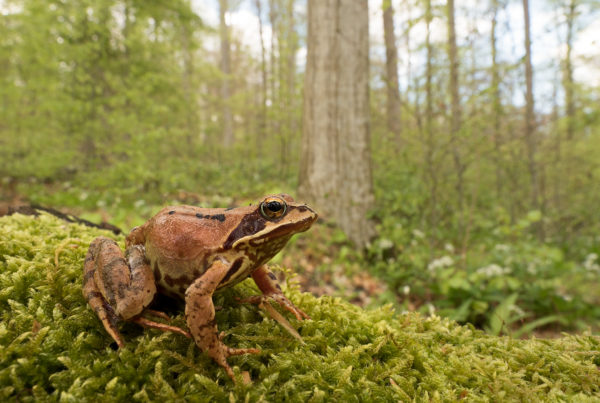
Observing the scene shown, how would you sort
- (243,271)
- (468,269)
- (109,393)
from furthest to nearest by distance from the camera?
1. (468,269)
2. (243,271)
3. (109,393)

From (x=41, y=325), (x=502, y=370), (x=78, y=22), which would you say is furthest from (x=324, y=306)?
(x=78, y=22)

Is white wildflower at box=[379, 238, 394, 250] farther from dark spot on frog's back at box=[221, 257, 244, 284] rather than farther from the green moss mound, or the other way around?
dark spot on frog's back at box=[221, 257, 244, 284]

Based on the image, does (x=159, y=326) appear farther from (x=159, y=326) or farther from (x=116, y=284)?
(x=116, y=284)

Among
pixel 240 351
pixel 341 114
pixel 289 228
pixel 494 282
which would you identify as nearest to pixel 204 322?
pixel 240 351

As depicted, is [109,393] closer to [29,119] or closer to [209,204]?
[209,204]

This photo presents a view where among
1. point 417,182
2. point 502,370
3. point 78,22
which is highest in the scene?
point 78,22

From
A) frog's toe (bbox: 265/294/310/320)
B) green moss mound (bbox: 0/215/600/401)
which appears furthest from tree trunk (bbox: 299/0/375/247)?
frog's toe (bbox: 265/294/310/320)

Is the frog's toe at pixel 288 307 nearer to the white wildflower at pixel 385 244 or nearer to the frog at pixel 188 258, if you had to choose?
the frog at pixel 188 258
